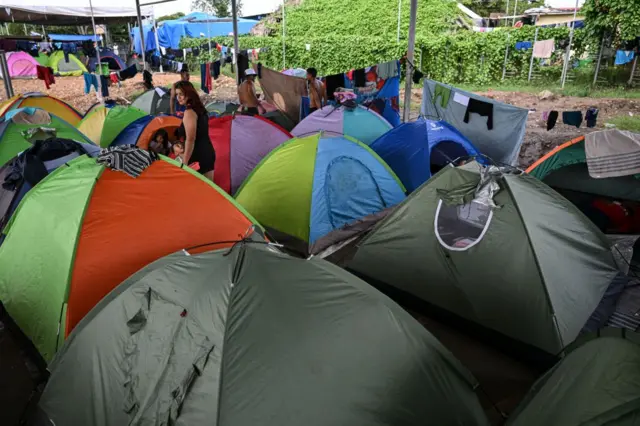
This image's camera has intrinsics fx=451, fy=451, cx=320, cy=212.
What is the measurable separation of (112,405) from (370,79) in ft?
25.2

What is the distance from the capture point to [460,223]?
4.11m

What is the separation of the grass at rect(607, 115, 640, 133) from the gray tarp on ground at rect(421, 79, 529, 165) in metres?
3.53

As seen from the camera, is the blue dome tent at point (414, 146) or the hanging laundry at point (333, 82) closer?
the blue dome tent at point (414, 146)

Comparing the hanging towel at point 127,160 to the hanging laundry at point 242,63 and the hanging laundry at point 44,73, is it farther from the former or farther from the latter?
the hanging laundry at point 44,73

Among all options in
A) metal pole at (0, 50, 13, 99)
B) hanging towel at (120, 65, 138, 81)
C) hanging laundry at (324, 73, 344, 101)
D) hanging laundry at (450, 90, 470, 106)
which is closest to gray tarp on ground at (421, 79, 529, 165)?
hanging laundry at (450, 90, 470, 106)

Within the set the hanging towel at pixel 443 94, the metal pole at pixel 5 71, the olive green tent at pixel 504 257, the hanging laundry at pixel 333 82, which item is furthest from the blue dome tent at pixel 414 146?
the metal pole at pixel 5 71

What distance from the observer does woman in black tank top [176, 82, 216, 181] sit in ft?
16.1

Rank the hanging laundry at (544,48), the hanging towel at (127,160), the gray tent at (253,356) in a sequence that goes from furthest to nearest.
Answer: the hanging laundry at (544,48) < the hanging towel at (127,160) < the gray tent at (253,356)

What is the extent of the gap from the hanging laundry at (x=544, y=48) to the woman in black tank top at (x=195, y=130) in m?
14.1

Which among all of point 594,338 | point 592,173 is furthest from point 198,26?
point 594,338

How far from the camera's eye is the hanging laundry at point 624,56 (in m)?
13.2

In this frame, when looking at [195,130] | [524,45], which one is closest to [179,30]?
[524,45]

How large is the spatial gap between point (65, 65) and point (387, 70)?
20.3 m

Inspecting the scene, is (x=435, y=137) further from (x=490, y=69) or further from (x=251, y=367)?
(x=490, y=69)
